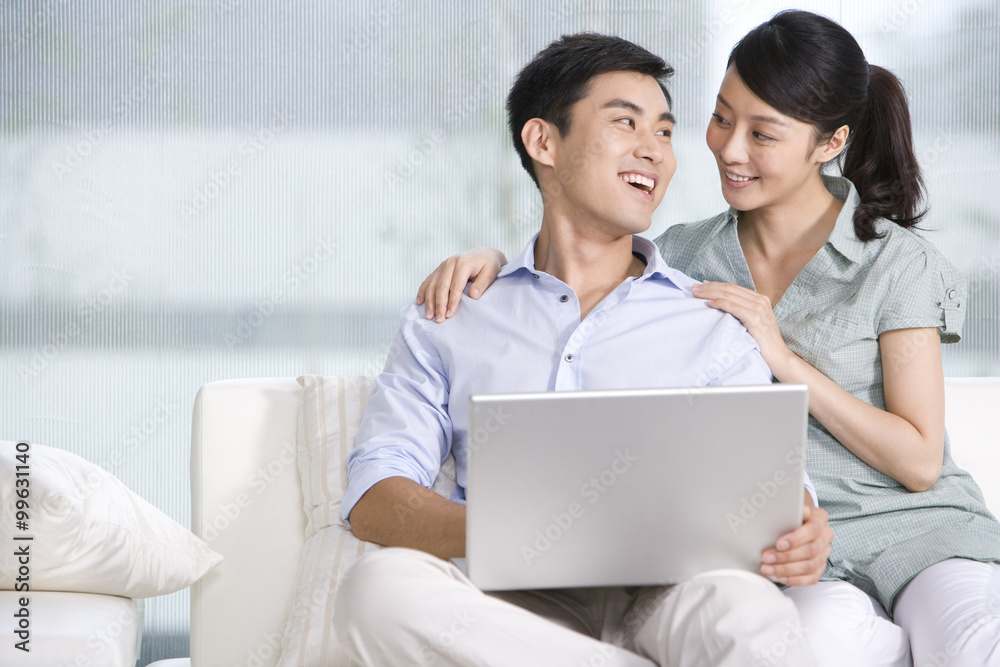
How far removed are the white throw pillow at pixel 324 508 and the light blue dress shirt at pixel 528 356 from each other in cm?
7

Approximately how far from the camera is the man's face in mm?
1600

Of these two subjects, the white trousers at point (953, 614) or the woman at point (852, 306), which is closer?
the white trousers at point (953, 614)

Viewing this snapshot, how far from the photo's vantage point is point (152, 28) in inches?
95.4

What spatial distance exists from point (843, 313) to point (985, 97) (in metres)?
1.37

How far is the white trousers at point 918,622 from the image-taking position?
48.2 inches

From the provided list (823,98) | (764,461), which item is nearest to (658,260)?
(823,98)

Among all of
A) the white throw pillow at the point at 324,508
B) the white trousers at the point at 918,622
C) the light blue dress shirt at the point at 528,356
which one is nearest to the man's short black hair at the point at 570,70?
the light blue dress shirt at the point at 528,356

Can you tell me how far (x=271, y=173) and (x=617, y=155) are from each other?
1.19 meters

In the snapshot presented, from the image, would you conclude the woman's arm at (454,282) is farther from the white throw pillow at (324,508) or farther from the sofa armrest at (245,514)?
the sofa armrest at (245,514)

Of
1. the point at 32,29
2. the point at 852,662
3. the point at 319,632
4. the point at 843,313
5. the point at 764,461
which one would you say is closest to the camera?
the point at 764,461

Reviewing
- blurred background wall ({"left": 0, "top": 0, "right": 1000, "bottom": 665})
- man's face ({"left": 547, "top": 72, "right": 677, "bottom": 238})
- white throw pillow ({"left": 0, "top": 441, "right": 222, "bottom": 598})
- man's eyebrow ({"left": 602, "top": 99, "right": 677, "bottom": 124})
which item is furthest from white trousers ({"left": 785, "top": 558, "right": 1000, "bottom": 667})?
blurred background wall ({"left": 0, "top": 0, "right": 1000, "bottom": 665})

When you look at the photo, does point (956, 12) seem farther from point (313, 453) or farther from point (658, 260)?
point (313, 453)

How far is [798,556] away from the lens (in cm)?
106

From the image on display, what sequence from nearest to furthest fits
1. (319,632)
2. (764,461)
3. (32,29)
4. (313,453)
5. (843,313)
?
(764,461) → (319,632) → (843,313) → (313,453) → (32,29)
